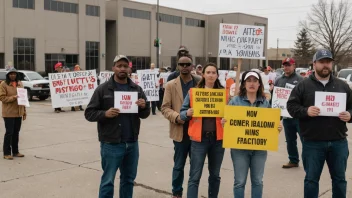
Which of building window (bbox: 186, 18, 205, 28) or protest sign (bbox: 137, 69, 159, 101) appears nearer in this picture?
protest sign (bbox: 137, 69, 159, 101)

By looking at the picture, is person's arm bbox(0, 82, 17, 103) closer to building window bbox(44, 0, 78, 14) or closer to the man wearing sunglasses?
the man wearing sunglasses

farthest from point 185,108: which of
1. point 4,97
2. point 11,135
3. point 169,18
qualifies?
point 169,18

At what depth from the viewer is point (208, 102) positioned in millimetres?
4961

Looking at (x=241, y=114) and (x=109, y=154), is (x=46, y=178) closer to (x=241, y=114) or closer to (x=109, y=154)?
(x=109, y=154)

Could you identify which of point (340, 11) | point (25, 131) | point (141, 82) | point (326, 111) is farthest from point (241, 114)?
point (340, 11)

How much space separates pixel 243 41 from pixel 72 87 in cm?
891

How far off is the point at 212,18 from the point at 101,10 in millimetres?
27278

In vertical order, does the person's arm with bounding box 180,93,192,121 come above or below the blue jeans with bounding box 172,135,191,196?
above

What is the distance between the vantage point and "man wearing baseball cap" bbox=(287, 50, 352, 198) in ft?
15.7

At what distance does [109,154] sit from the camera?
472 centimetres

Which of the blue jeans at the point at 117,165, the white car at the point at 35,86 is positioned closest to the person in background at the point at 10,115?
the blue jeans at the point at 117,165

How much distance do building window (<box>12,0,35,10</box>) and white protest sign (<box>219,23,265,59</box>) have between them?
4003 cm

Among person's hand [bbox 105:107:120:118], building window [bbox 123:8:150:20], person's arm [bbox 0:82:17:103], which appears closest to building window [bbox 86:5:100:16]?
building window [bbox 123:8:150:20]

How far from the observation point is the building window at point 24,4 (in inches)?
1692
